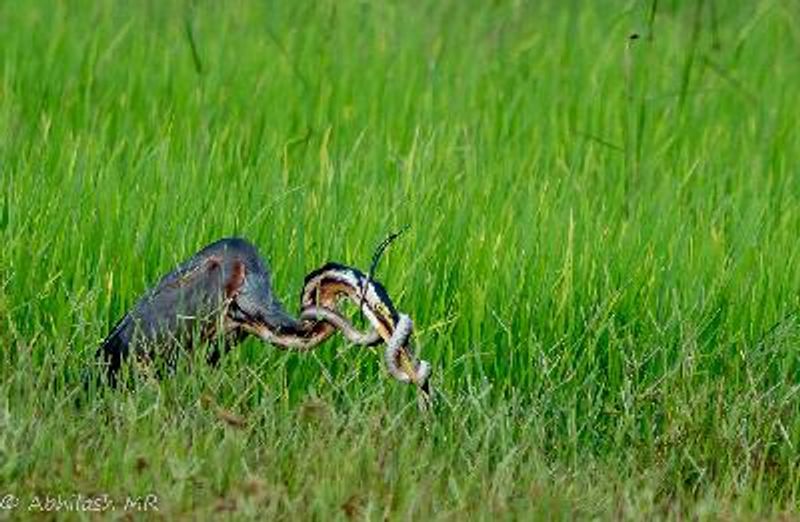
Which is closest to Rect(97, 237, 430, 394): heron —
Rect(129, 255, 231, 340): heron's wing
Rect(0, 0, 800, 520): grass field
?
Rect(129, 255, 231, 340): heron's wing

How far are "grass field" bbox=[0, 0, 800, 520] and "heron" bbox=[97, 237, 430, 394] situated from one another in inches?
4.9

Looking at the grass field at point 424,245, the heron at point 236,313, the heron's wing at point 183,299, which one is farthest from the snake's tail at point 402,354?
the heron's wing at point 183,299

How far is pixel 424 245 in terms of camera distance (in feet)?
19.6

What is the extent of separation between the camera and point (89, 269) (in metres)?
5.81

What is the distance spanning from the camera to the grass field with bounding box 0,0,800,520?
484 cm

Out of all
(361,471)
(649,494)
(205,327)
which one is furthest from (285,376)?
(649,494)

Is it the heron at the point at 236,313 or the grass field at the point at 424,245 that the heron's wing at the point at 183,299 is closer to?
the heron at the point at 236,313

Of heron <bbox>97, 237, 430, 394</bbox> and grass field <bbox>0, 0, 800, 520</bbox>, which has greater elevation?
heron <bbox>97, 237, 430, 394</bbox>

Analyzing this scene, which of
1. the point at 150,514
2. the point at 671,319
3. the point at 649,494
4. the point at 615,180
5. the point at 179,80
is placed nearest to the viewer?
the point at 150,514

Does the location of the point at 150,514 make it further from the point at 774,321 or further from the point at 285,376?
the point at 774,321

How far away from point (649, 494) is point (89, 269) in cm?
170

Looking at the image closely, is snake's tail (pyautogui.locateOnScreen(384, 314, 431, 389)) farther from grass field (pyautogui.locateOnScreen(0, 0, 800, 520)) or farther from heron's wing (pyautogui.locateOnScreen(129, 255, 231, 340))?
heron's wing (pyautogui.locateOnScreen(129, 255, 231, 340))

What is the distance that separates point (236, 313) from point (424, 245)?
0.99 m

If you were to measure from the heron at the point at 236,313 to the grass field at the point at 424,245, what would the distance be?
124mm
